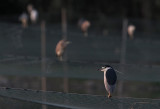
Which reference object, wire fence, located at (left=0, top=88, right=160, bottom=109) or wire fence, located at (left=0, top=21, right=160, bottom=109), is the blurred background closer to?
wire fence, located at (left=0, top=21, right=160, bottom=109)

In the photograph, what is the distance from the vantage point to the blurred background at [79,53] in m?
7.83

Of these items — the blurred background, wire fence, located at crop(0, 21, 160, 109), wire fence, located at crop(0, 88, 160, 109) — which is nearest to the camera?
wire fence, located at crop(0, 88, 160, 109)

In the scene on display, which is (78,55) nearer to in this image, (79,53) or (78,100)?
(79,53)

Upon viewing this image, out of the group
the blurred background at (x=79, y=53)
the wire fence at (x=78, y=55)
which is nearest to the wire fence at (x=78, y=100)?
the blurred background at (x=79, y=53)

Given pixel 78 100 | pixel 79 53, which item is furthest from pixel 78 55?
pixel 78 100

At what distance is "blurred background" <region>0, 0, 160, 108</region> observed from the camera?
25.7ft

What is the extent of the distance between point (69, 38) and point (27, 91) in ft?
21.5

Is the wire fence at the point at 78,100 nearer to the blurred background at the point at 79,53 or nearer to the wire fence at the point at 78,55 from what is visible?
the blurred background at the point at 79,53

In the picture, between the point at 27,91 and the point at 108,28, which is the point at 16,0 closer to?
the point at 108,28

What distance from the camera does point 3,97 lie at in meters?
4.31

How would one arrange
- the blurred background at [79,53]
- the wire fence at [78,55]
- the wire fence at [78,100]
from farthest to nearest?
the blurred background at [79,53], the wire fence at [78,55], the wire fence at [78,100]

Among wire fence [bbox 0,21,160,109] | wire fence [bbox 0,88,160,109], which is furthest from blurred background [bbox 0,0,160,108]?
wire fence [bbox 0,88,160,109]

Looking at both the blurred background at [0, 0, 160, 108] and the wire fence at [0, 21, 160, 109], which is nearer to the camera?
the wire fence at [0, 21, 160, 109]

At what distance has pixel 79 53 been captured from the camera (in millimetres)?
10141
